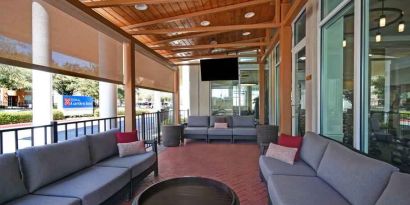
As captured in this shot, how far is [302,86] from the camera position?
4902 millimetres

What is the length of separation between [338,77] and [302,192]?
194cm

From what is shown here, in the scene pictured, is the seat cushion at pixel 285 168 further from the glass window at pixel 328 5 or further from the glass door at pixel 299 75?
the glass window at pixel 328 5

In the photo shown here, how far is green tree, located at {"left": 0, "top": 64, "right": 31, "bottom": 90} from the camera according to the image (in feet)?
42.6

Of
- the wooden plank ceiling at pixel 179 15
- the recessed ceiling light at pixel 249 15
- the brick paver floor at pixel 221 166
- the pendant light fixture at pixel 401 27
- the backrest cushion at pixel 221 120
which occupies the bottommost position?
the brick paver floor at pixel 221 166

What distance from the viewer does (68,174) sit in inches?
105

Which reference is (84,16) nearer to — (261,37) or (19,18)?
(19,18)

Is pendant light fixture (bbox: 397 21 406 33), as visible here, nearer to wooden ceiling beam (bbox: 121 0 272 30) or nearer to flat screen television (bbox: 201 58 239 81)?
wooden ceiling beam (bbox: 121 0 272 30)

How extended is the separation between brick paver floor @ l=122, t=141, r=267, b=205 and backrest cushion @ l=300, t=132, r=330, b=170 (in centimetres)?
74

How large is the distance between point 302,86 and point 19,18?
15.5 ft

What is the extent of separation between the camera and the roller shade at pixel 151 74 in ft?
19.5

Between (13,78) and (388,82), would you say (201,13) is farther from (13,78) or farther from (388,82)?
(13,78)

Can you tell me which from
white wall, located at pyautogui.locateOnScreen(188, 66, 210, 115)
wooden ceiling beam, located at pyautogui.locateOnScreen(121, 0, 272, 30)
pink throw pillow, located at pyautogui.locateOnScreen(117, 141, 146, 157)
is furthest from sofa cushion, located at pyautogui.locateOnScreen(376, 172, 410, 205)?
white wall, located at pyautogui.locateOnScreen(188, 66, 210, 115)

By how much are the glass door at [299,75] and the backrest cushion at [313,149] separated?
147 centimetres

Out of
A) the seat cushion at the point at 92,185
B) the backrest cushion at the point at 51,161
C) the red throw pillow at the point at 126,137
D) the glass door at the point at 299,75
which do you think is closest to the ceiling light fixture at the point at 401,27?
the glass door at the point at 299,75
